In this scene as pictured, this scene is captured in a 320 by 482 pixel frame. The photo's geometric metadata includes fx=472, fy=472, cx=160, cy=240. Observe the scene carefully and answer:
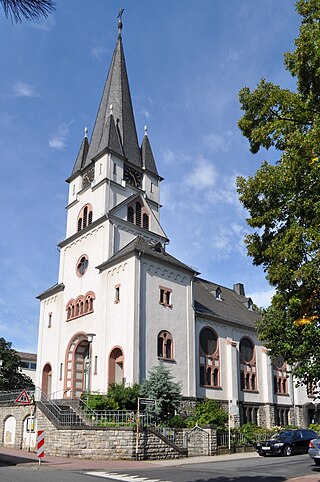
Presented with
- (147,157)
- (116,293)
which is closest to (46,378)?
(116,293)

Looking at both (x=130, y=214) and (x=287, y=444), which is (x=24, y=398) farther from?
(x=130, y=214)

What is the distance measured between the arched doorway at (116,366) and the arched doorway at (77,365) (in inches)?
123

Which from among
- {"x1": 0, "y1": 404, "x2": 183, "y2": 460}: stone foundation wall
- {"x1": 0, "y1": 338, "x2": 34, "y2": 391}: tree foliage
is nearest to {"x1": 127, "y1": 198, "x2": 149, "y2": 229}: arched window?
{"x1": 0, "y1": 404, "x2": 183, "y2": 460}: stone foundation wall

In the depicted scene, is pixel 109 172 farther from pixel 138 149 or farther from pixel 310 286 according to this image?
pixel 310 286

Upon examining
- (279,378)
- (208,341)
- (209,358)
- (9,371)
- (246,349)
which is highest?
(208,341)

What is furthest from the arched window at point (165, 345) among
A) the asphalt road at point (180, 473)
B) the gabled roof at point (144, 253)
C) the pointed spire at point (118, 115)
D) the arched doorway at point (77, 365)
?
the pointed spire at point (118, 115)

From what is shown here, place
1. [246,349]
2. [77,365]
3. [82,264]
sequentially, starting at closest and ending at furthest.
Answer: [77,365] → [82,264] → [246,349]

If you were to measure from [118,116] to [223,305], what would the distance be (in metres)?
18.6

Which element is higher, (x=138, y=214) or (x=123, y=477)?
(x=138, y=214)

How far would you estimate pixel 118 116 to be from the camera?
40.8 m

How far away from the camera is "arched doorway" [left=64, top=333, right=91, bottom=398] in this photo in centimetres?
3183

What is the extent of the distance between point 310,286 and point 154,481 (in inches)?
282

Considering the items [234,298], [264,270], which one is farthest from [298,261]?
[234,298]

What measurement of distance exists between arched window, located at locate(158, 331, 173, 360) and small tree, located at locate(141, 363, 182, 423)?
143 inches
